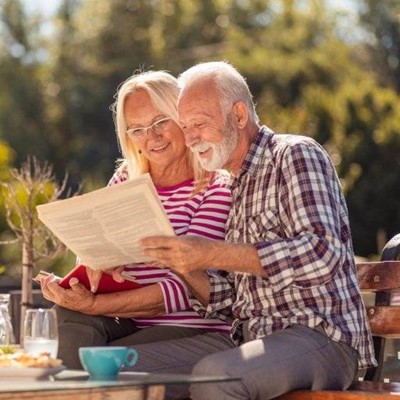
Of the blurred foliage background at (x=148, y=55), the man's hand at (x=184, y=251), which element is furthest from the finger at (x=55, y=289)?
the blurred foliage background at (x=148, y=55)

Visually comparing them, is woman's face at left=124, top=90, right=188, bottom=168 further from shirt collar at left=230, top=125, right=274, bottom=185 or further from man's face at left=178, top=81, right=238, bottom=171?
shirt collar at left=230, top=125, right=274, bottom=185

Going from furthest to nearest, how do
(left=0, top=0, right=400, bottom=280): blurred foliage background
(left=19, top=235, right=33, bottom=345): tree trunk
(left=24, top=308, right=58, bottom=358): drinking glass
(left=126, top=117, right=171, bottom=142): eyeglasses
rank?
(left=0, top=0, right=400, bottom=280): blurred foliage background → (left=19, top=235, right=33, bottom=345): tree trunk → (left=126, top=117, right=171, bottom=142): eyeglasses → (left=24, top=308, right=58, bottom=358): drinking glass

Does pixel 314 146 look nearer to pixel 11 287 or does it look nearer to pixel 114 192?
pixel 114 192

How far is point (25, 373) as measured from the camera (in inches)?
128

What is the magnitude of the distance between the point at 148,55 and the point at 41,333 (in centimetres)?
3742

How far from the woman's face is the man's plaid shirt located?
0.50 meters

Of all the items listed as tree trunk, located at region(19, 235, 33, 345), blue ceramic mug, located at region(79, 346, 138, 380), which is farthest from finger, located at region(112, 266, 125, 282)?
tree trunk, located at region(19, 235, 33, 345)

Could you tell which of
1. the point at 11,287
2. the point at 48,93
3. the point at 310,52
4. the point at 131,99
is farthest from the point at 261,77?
the point at 131,99

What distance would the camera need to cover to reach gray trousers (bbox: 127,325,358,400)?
3543mm

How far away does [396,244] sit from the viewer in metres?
4.22

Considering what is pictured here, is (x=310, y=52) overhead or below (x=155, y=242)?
overhead

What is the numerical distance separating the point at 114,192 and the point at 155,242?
0.20 metres

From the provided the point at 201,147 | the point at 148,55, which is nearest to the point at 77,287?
the point at 201,147

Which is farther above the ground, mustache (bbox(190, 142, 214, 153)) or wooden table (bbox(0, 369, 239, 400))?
mustache (bbox(190, 142, 214, 153))
